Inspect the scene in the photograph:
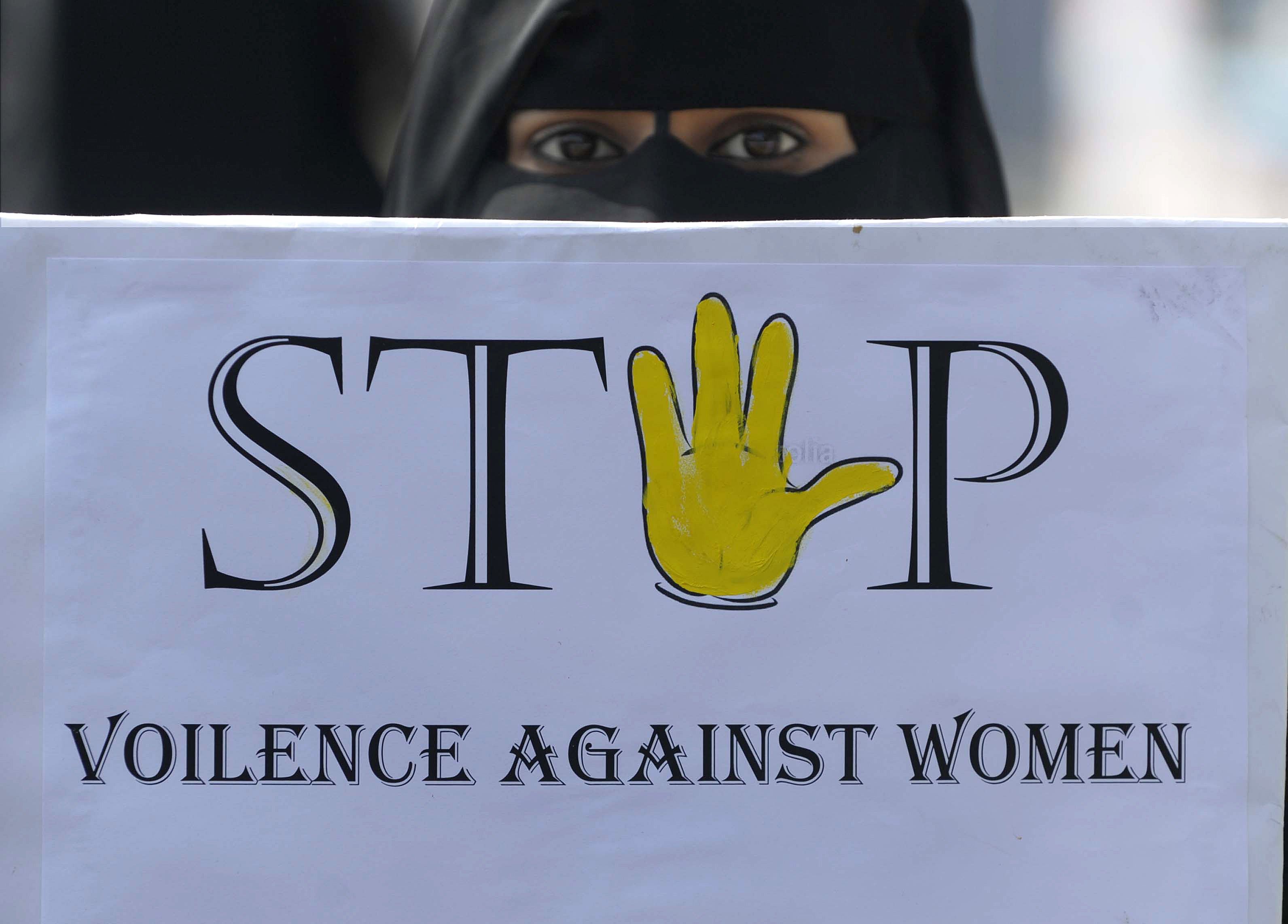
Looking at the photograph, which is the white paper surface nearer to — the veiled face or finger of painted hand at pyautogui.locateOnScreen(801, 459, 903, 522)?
finger of painted hand at pyautogui.locateOnScreen(801, 459, 903, 522)

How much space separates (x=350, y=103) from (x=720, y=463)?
2.16 ft

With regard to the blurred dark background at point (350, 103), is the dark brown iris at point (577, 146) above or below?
below

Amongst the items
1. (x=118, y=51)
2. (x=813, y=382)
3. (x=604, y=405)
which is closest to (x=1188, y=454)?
(x=813, y=382)

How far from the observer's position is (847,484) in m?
0.68

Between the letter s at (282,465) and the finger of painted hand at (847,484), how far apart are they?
26 cm

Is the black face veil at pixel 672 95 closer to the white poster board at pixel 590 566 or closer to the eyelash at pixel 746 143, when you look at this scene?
the eyelash at pixel 746 143

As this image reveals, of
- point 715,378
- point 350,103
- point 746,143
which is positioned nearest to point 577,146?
point 746,143

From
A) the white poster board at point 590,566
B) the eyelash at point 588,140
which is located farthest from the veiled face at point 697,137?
the white poster board at point 590,566

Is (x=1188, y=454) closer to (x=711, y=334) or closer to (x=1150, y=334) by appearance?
(x=1150, y=334)

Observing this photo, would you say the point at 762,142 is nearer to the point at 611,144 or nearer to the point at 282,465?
the point at 611,144

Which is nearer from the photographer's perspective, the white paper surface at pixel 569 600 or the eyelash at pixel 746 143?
the white paper surface at pixel 569 600

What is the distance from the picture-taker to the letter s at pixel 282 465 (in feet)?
2.21

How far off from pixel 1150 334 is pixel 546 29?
55 cm

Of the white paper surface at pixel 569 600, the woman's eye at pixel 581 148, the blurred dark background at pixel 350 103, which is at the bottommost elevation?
the white paper surface at pixel 569 600
